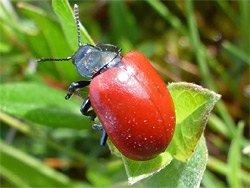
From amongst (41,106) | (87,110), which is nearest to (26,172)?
→ (41,106)

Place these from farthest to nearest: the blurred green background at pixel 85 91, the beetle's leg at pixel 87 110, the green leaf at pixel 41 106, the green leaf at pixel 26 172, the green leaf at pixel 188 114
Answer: the green leaf at pixel 26 172 → the blurred green background at pixel 85 91 → the green leaf at pixel 41 106 → the beetle's leg at pixel 87 110 → the green leaf at pixel 188 114

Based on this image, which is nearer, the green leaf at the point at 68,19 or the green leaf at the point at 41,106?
the green leaf at the point at 68,19

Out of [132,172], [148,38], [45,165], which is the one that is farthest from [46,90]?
[148,38]

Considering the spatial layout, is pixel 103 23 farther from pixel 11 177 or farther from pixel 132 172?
pixel 132 172

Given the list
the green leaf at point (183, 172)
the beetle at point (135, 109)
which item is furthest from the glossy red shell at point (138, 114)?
the green leaf at point (183, 172)

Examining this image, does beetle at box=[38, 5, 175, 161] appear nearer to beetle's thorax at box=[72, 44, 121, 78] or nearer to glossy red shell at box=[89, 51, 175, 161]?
glossy red shell at box=[89, 51, 175, 161]

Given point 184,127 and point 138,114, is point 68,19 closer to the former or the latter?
point 138,114

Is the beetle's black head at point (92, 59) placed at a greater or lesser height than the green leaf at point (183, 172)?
greater

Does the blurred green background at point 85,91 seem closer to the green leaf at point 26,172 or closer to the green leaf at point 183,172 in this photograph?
the green leaf at point 26,172
